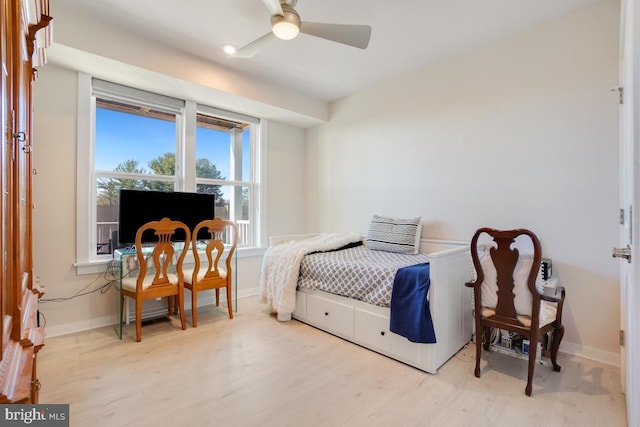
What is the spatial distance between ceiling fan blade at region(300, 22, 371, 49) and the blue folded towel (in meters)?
1.74

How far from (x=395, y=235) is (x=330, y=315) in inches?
44.3

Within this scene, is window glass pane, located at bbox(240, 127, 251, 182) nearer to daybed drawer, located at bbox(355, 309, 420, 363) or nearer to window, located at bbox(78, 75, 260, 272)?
window, located at bbox(78, 75, 260, 272)

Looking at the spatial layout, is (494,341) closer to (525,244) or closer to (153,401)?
(525,244)

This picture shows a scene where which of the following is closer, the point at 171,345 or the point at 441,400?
the point at 441,400

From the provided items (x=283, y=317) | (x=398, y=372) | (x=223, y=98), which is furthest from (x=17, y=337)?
(x=223, y=98)

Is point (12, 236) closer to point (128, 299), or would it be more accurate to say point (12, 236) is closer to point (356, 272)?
point (356, 272)

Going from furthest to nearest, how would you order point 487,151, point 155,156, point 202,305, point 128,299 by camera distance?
point 202,305
point 155,156
point 128,299
point 487,151

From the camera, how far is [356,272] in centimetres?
260

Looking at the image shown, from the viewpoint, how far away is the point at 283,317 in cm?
310

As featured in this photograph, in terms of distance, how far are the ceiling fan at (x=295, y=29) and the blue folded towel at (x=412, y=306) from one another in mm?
1749

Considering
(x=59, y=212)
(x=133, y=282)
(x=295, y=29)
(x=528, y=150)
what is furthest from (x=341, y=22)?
(x=59, y=212)

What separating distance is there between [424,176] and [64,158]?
3.58 metres

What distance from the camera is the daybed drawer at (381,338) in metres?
2.23

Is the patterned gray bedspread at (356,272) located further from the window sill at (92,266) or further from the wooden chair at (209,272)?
the window sill at (92,266)
